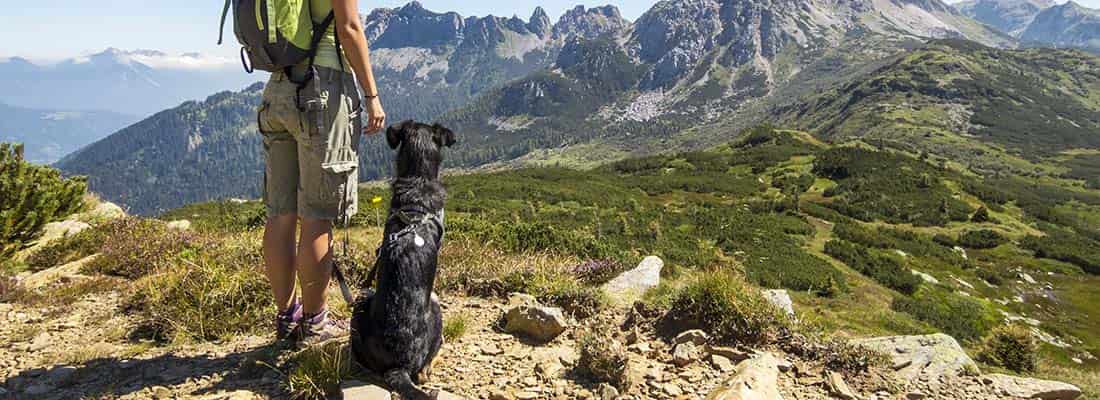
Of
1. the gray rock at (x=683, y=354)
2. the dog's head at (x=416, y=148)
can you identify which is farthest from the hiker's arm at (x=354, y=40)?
the gray rock at (x=683, y=354)

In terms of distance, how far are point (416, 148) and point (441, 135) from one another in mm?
261

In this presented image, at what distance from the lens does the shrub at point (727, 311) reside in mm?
4172

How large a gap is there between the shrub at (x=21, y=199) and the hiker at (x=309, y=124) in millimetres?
4647

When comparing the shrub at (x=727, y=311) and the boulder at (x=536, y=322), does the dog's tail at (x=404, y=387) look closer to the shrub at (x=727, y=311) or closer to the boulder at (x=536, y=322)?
the boulder at (x=536, y=322)

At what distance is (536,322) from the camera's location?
162 inches

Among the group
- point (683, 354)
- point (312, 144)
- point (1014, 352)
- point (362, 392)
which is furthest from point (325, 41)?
point (1014, 352)

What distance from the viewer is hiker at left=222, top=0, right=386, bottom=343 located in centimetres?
300

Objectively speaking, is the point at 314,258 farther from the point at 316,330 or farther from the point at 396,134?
the point at 396,134

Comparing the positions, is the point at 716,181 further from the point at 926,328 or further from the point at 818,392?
the point at 818,392

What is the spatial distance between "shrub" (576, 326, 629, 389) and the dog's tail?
1107 millimetres

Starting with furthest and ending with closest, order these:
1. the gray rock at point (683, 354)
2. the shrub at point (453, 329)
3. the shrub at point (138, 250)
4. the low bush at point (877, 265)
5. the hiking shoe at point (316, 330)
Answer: the low bush at point (877, 265) → the shrub at point (138, 250) → the shrub at point (453, 329) → the gray rock at point (683, 354) → the hiking shoe at point (316, 330)

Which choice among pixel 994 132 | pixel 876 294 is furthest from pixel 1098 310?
pixel 994 132

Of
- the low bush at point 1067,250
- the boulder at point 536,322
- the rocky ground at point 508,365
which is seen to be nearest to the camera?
the rocky ground at point 508,365

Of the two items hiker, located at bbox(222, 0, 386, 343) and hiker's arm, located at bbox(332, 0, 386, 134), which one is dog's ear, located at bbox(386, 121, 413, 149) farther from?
hiker's arm, located at bbox(332, 0, 386, 134)
